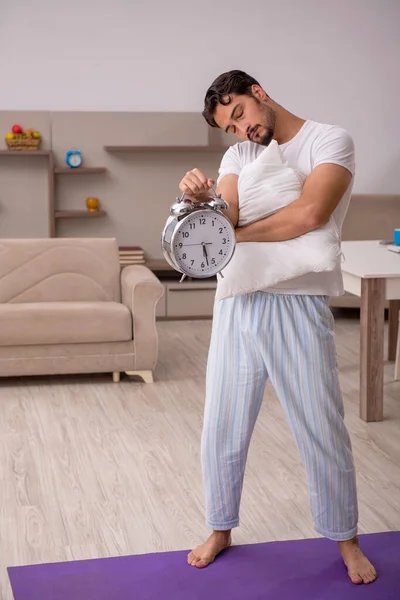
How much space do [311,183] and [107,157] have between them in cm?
471

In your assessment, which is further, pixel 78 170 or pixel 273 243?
pixel 78 170

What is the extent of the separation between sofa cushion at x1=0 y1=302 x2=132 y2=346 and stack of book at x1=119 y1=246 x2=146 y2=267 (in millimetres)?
1863

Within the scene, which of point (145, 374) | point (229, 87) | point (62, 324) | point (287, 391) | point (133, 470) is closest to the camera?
point (229, 87)

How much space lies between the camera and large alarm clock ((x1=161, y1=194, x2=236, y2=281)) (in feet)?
7.54

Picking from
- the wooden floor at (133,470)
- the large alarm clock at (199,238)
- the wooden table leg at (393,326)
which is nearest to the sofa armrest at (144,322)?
the wooden floor at (133,470)

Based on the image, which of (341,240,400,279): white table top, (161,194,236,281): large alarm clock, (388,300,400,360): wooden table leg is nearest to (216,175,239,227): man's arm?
(161,194,236,281): large alarm clock

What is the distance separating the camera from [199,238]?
2.30 metres

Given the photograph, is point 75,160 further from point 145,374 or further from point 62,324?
point 145,374

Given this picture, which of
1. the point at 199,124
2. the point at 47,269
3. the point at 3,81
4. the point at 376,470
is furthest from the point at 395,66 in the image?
the point at 376,470

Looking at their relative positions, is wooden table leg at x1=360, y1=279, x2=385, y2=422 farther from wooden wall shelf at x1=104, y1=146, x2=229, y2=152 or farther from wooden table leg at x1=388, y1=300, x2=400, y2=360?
wooden wall shelf at x1=104, y1=146, x2=229, y2=152

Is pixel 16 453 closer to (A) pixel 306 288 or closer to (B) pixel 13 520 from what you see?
(B) pixel 13 520

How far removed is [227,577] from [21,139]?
475cm

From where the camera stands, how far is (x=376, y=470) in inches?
139

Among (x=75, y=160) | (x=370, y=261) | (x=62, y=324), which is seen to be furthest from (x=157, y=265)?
(x=370, y=261)
